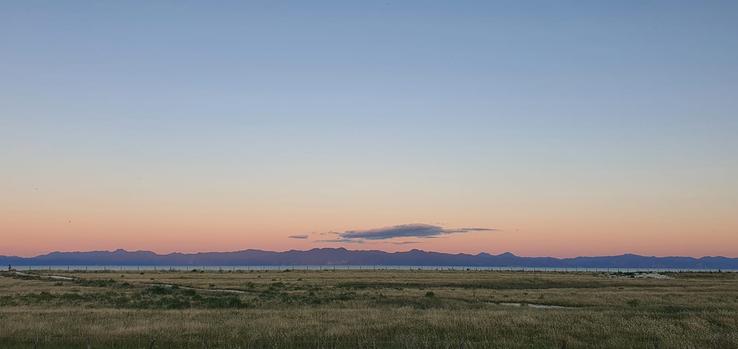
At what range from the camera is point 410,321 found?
31.5 meters

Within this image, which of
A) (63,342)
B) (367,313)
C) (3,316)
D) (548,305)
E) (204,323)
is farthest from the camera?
(548,305)

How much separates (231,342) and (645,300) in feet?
125

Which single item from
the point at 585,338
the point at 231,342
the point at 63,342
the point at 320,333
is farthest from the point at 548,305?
the point at 63,342

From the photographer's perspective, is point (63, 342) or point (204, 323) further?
point (204, 323)

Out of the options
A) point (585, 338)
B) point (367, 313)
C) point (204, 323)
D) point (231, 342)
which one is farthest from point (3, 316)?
point (585, 338)

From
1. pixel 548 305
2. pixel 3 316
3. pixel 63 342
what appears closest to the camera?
pixel 63 342

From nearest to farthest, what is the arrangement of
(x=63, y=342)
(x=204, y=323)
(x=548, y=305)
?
(x=63, y=342) < (x=204, y=323) < (x=548, y=305)

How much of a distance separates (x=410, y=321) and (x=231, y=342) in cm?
973

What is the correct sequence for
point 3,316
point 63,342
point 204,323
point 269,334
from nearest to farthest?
point 63,342
point 269,334
point 204,323
point 3,316

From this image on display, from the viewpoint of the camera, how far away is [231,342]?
24891mm

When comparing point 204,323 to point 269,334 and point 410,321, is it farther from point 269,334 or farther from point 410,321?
point 410,321

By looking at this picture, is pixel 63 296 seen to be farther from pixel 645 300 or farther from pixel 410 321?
pixel 645 300

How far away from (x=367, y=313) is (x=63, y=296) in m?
28.9

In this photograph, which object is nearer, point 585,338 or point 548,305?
point 585,338
